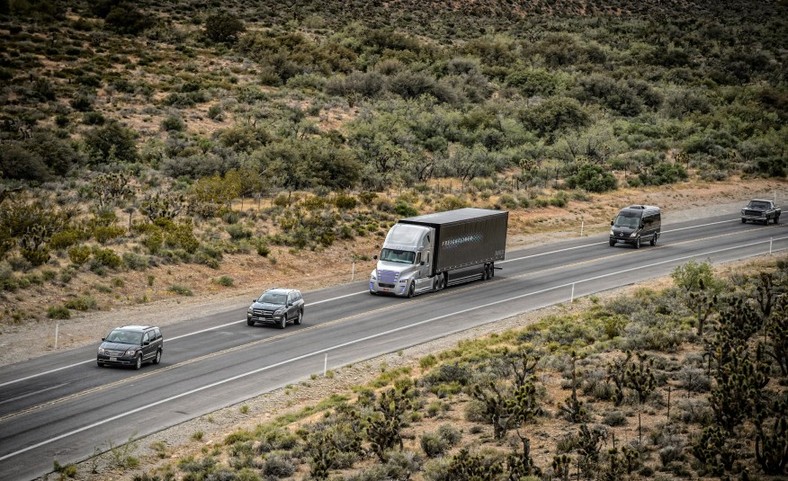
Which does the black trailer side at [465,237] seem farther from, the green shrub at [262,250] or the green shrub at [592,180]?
the green shrub at [592,180]

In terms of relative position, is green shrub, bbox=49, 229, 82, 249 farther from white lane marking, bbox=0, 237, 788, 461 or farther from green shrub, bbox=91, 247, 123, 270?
white lane marking, bbox=0, 237, 788, 461

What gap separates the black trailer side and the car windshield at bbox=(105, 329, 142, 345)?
16077mm

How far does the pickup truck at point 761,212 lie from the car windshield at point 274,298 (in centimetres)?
3796

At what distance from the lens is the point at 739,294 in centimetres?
4041

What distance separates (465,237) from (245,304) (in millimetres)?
10704

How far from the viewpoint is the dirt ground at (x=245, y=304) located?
26.5 meters

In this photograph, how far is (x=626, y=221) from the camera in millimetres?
56625

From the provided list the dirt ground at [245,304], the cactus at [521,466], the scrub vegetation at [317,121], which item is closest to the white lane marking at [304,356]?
the dirt ground at [245,304]

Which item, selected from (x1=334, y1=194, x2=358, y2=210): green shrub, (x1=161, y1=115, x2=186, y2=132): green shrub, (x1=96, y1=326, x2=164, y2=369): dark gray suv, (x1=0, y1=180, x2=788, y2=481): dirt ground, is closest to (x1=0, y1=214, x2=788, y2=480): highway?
(x1=96, y1=326, x2=164, y2=369): dark gray suv

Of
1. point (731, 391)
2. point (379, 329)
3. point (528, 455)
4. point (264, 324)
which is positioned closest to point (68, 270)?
point (264, 324)

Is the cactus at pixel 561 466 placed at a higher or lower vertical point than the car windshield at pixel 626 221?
higher

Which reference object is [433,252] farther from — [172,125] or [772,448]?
[172,125]

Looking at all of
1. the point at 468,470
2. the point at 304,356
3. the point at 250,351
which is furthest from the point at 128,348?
the point at 468,470

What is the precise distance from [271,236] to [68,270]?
11998mm
